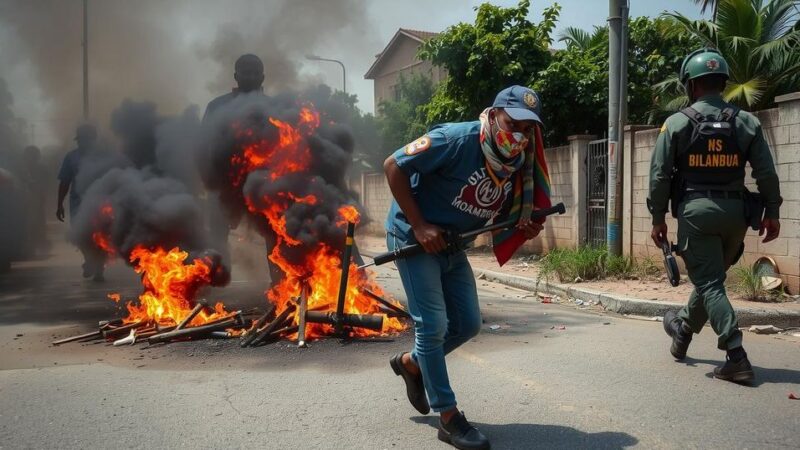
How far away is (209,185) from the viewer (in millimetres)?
6910

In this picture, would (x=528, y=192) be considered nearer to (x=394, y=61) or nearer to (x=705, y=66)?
(x=705, y=66)

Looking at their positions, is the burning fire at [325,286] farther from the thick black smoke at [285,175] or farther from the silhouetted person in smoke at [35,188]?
the silhouetted person in smoke at [35,188]

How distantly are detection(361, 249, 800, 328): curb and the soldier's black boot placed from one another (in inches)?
80.0

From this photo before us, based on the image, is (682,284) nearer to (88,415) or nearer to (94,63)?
(88,415)

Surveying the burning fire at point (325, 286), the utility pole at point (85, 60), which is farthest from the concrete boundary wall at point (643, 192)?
the utility pole at point (85, 60)

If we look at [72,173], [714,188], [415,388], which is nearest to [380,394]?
[415,388]

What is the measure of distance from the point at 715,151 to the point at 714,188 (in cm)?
21

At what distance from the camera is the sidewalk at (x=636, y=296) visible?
19.3ft

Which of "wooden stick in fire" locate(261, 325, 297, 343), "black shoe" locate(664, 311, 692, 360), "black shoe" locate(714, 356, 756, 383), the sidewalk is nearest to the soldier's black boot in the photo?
"black shoe" locate(714, 356, 756, 383)

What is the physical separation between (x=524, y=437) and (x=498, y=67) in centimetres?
932

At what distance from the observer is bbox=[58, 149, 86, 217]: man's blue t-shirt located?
28.0 ft

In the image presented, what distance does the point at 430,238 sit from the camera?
3031 mm

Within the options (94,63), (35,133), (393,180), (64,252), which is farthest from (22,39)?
(393,180)

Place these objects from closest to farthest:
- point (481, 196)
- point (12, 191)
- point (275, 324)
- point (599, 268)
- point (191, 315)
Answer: point (481, 196) < point (275, 324) < point (191, 315) < point (599, 268) < point (12, 191)
